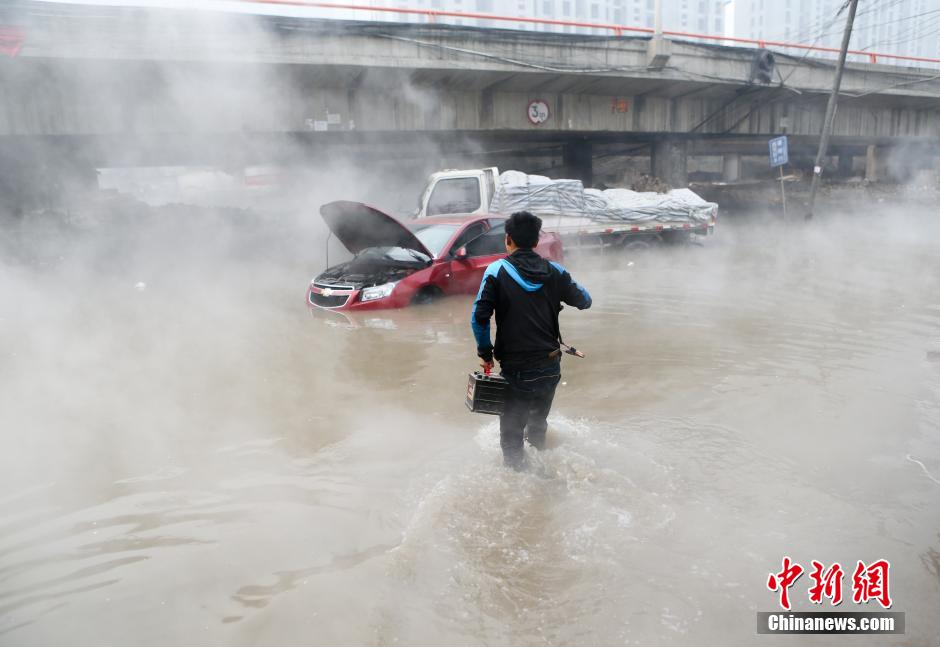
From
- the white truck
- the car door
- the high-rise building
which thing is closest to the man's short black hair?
the car door

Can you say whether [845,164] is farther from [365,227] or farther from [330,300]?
[330,300]

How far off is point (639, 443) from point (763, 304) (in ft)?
17.9

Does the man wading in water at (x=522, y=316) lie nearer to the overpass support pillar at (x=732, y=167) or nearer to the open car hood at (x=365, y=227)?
the open car hood at (x=365, y=227)

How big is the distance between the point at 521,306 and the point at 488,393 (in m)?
0.54

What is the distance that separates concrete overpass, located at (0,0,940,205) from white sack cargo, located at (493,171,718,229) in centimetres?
315

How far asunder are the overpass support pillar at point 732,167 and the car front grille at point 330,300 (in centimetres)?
2511

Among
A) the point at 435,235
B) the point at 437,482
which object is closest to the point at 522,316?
the point at 437,482

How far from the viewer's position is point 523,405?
12.1ft

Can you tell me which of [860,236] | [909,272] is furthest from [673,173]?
[909,272]

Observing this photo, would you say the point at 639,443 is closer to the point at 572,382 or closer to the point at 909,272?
the point at 572,382

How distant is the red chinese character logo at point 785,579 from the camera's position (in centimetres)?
277

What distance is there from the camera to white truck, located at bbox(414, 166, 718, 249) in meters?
11.7

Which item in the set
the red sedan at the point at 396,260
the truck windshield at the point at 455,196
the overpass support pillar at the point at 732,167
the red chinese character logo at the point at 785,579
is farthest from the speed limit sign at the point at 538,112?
the overpass support pillar at the point at 732,167

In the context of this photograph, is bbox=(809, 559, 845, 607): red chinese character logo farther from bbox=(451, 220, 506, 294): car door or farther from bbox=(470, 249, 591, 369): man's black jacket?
bbox=(451, 220, 506, 294): car door
